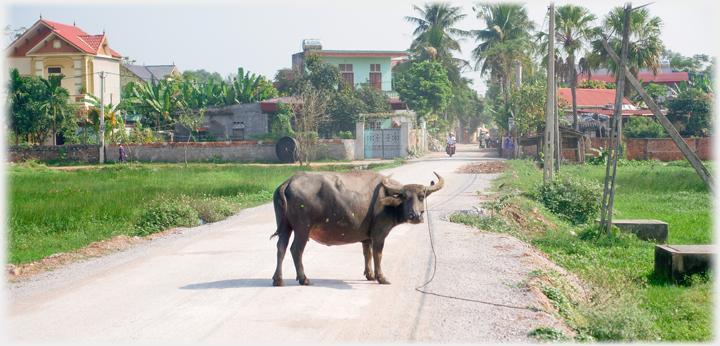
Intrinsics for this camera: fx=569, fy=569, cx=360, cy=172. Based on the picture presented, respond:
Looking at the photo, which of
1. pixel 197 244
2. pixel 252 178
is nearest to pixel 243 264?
pixel 197 244

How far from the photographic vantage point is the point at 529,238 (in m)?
12.4

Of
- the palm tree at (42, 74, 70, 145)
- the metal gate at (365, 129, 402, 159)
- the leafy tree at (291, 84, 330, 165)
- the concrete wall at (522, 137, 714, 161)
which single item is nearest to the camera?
the concrete wall at (522, 137, 714, 161)

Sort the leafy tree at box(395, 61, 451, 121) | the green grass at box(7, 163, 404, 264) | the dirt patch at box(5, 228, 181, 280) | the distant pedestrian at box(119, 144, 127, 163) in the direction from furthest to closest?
the leafy tree at box(395, 61, 451, 121)
the distant pedestrian at box(119, 144, 127, 163)
the green grass at box(7, 163, 404, 264)
the dirt patch at box(5, 228, 181, 280)

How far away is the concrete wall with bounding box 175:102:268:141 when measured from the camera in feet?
138

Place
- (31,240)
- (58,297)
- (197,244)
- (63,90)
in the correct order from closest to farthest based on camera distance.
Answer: (58,297), (197,244), (31,240), (63,90)

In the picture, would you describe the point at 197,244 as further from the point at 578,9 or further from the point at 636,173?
the point at 578,9

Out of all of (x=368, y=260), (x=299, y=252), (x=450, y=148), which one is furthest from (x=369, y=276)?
(x=450, y=148)

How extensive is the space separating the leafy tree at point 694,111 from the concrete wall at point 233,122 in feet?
92.2

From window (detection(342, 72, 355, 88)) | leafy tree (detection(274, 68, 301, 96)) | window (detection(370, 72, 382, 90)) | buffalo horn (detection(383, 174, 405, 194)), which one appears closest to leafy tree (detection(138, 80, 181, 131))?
leafy tree (detection(274, 68, 301, 96))

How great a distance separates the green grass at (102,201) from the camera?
11445 mm

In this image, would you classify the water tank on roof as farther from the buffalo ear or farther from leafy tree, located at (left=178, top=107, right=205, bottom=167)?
the buffalo ear

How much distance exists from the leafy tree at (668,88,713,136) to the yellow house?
1572 inches

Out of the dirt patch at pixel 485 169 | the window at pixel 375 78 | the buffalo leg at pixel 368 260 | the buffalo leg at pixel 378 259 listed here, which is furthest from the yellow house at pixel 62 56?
the buffalo leg at pixel 378 259

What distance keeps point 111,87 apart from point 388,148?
23925mm
